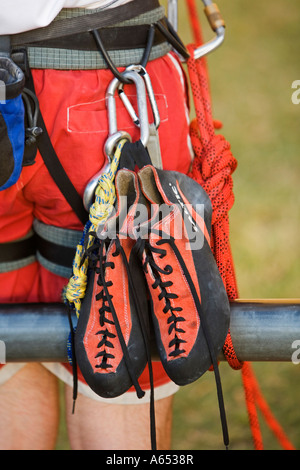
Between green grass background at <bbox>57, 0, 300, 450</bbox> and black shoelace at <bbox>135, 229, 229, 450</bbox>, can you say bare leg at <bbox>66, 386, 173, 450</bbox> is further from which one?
green grass background at <bbox>57, 0, 300, 450</bbox>

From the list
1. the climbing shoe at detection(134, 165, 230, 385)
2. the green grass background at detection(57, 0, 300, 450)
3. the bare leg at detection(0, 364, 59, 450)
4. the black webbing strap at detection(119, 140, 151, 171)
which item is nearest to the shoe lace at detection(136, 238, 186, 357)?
the climbing shoe at detection(134, 165, 230, 385)

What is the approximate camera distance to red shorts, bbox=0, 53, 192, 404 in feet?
3.13

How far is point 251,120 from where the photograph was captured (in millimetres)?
3926

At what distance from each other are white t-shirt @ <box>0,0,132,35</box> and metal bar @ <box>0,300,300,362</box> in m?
0.44

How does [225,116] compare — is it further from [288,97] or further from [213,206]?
[213,206]

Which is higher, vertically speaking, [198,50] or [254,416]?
[198,50]

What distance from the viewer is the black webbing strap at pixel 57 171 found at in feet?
3.11

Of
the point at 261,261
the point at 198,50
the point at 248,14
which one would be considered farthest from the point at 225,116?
the point at 198,50

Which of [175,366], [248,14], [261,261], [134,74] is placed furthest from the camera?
[248,14]

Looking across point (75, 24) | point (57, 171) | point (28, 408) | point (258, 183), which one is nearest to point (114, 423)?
point (28, 408)

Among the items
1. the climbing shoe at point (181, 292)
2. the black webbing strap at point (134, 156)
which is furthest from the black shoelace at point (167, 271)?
the black webbing strap at point (134, 156)

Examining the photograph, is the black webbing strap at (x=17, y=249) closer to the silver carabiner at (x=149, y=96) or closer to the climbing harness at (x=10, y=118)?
the climbing harness at (x=10, y=118)

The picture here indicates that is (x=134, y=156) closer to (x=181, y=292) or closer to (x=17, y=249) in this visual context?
(x=181, y=292)

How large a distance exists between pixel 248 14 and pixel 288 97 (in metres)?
1.68
